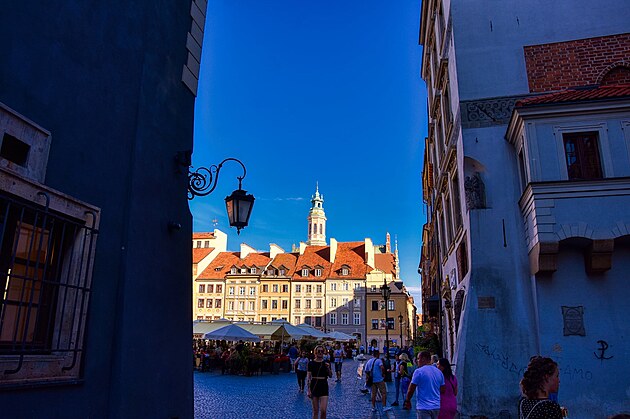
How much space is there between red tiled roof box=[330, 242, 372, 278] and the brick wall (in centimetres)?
6181

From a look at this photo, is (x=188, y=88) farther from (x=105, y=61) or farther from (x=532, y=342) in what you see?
(x=532, y=342)

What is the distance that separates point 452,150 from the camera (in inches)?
617

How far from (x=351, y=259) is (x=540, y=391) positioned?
7392cm

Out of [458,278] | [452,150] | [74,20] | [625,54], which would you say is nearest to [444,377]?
[74,20]

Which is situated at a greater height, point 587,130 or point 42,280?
point 587,130

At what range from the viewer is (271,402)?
15.7m

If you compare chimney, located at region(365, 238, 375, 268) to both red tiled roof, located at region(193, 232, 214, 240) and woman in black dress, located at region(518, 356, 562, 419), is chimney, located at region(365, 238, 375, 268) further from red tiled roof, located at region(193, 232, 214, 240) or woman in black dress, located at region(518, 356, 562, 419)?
woman in black dress, located at region(518, 356, 562, 419)

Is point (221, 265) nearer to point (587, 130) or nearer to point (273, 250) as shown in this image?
point (273, 250)

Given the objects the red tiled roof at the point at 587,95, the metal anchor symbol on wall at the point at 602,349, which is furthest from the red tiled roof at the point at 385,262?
the metal anchor symbol on wall at the point at 602,349

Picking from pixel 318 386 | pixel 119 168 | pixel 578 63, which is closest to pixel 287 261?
pixel 578 63

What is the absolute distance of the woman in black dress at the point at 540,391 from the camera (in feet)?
11.9

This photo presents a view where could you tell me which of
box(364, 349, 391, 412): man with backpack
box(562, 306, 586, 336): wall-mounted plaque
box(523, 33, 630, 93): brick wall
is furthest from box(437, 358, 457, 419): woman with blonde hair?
box(523, 33, 630, 93): brick wall

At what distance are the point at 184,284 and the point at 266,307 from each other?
68256 millimetres

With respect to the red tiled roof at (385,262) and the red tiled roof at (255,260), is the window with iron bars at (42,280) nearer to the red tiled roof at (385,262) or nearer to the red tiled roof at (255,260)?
the red tiled roof at (255,260)
